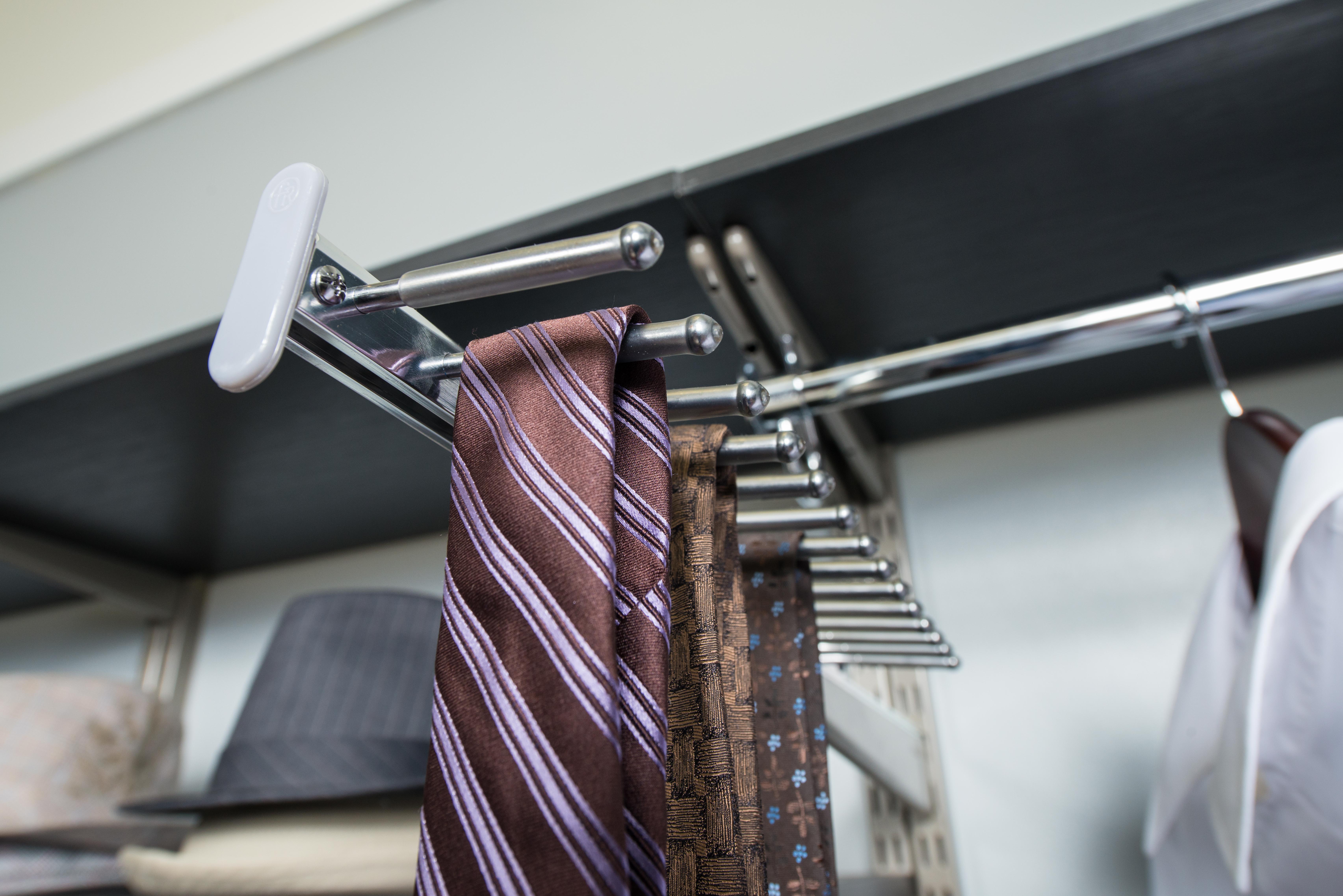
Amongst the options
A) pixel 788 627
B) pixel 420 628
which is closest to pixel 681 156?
pixel 788 627

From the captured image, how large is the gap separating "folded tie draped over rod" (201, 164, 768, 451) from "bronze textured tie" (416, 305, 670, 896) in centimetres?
2

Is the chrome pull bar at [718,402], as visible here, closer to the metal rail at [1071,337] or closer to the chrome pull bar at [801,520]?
the chrome pull bar at [801,520]

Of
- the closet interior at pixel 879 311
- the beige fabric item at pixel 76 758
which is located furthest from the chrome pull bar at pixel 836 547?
the beige fabric item at pixel 76 758

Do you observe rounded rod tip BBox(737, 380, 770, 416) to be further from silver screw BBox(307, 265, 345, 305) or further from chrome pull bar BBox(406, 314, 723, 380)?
silver screw BBox(307, 265, 345, 305)

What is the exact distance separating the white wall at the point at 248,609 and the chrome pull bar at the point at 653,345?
75cm

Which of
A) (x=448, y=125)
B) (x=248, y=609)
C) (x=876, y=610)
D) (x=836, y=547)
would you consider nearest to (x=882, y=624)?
(x=876, y=610)

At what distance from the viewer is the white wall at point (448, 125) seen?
0.51m

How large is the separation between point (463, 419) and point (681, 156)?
331 millimetres

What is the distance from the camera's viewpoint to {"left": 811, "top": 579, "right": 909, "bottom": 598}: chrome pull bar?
44 centimetres

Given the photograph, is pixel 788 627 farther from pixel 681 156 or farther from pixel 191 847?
pixel 191 847

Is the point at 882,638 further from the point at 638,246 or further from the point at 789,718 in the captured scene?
the point at 638,246

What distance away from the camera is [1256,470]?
508mm

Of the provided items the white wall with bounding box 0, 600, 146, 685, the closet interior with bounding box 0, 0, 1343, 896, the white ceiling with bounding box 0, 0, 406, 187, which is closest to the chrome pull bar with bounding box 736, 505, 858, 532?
the closet interior with bounding box 0, 0, 1343, 896

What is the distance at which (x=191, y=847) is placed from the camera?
0.62m
